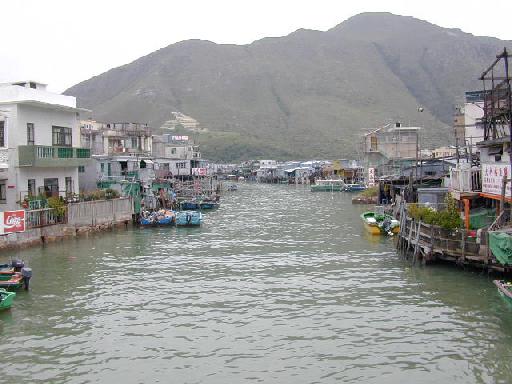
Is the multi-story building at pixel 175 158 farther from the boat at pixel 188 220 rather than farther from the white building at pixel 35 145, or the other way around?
the white building at pixel 35 145

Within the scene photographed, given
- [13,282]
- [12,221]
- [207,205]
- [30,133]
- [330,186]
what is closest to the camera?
[13,282]

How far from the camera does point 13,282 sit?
2531cm

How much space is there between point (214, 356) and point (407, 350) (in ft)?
20.2

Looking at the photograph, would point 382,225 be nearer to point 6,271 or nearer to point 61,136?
point 61,136

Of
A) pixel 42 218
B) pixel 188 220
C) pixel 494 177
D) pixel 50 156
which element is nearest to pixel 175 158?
pixel 188 220

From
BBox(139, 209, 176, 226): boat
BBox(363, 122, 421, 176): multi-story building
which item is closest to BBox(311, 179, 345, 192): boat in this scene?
BBox(363, 122, 421, 176): multi-story building

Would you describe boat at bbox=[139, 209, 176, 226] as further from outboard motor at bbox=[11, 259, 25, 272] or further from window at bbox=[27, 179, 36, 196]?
outboard motor at bbox=[11, 259, 25, 272]

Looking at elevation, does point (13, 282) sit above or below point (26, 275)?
below

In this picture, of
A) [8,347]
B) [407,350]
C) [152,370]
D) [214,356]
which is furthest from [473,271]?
[8,347]

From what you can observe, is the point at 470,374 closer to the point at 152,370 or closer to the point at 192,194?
the point at 152,370

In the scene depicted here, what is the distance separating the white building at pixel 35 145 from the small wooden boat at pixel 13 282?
640 inches

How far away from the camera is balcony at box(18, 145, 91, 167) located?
135ft

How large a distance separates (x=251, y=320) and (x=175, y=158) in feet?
251

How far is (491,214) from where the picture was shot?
29.5m
